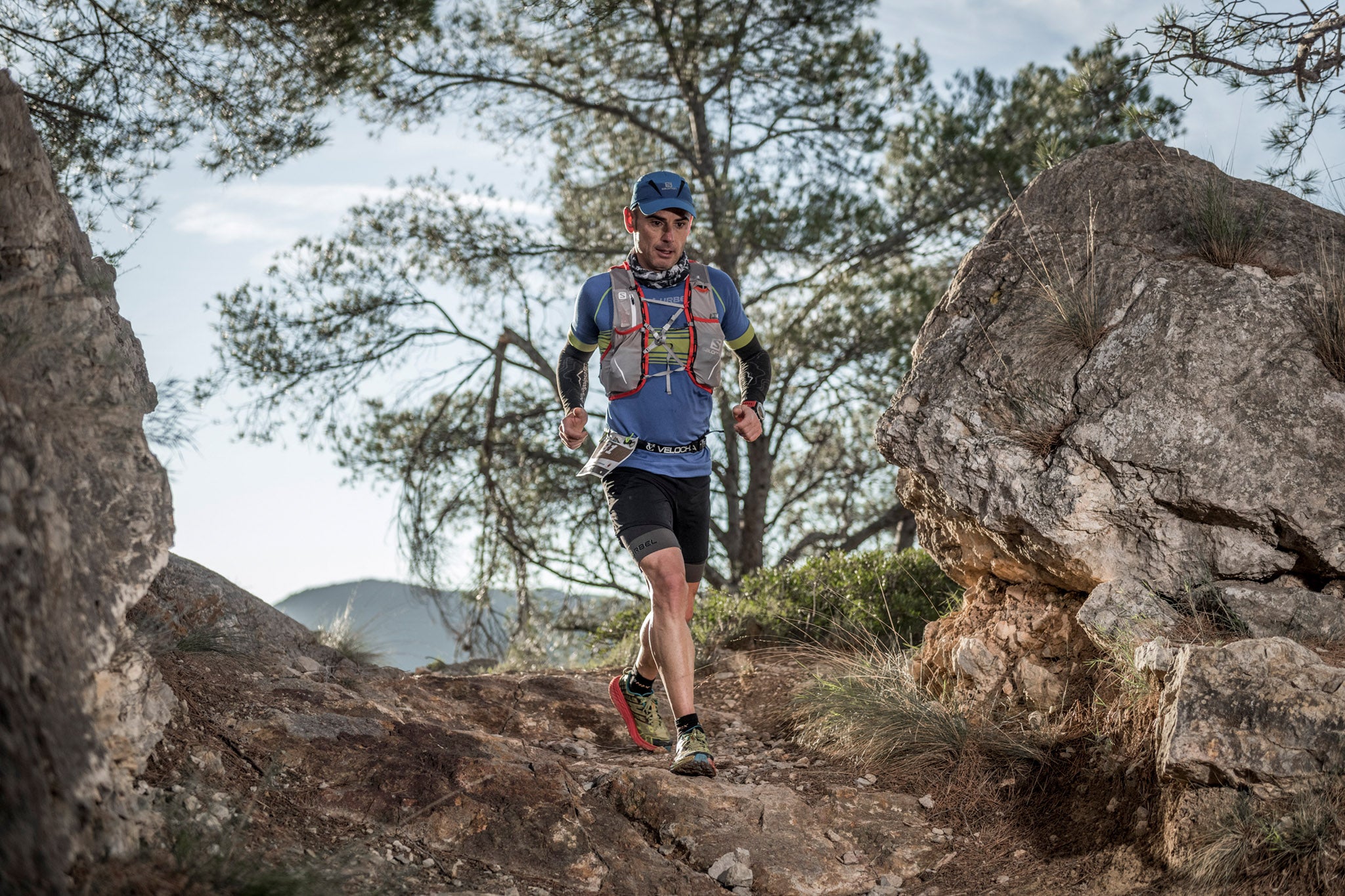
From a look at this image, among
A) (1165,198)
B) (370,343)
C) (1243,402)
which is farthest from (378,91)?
(1243,402)

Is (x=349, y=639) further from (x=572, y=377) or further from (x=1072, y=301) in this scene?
(x=1072, y=301)

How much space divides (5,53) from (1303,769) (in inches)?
310

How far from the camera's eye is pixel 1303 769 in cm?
321

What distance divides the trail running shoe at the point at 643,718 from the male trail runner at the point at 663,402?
39 millimetres

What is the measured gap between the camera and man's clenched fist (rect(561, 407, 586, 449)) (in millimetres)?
4418

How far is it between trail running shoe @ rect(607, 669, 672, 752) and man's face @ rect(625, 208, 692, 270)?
6.24 ft

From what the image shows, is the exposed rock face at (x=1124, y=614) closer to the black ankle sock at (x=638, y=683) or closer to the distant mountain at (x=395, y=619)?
the black ankle sock at (x=638, y=683)

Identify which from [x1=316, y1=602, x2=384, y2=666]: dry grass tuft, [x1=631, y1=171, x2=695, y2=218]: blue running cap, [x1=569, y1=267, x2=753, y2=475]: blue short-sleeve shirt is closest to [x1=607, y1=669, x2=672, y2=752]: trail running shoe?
[x1=569, y1=267, x2=753, y2=475]: blue short-sleeve shirt

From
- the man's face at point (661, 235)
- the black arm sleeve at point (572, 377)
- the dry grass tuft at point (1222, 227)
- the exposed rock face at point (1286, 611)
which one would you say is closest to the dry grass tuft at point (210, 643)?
the black arm sleeve at point (572, 377)

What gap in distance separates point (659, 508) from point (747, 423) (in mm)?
533

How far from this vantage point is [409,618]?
336 inches

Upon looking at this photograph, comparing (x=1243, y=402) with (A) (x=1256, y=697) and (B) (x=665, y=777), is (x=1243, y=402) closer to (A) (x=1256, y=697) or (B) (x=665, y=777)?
(A) (x=1256, y=697)

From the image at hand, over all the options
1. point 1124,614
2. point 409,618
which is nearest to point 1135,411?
point 1124,614

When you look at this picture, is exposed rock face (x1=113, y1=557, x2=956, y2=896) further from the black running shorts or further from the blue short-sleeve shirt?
the blue short-sleeve shirt
